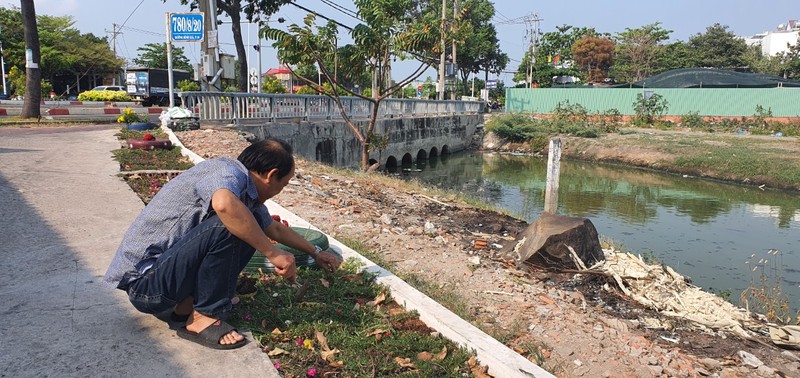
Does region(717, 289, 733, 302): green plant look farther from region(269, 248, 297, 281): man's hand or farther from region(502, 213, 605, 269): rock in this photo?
region(269, 248, 297, 281): man's hand

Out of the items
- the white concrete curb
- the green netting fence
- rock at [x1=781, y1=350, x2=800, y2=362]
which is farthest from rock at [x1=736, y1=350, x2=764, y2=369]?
the green netting fence

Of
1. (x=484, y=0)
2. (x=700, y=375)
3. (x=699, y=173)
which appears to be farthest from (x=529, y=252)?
(x=484, y=0)

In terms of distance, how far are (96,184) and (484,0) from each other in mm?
49517

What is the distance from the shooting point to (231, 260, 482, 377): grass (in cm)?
269

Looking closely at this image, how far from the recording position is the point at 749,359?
13.6 feet

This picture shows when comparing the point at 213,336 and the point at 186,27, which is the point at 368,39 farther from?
the point at 213,336

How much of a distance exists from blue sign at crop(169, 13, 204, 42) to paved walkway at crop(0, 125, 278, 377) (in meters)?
6.96

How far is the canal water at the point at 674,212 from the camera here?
350 inches

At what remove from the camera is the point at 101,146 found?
10289 millimetres

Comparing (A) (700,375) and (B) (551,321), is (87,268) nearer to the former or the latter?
(B) (551,321)

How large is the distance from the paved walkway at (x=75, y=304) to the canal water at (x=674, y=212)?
6.87 metres

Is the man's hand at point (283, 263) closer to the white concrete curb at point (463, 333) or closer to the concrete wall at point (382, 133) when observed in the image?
the white concrete curb at point (463, 333)

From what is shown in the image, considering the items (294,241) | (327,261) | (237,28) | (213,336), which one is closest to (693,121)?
(237,28)

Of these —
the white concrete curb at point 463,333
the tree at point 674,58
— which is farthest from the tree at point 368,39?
the tree at point 674,58
